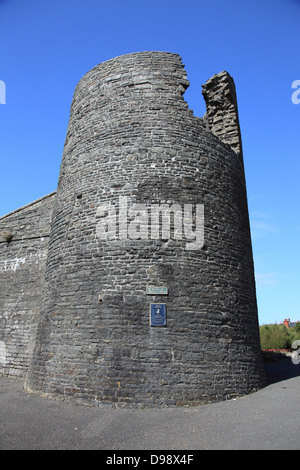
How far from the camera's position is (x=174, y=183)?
8375 mm

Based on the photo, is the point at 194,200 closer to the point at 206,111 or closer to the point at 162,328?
the point at 162,328

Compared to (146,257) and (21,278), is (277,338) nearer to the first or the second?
(146,257)

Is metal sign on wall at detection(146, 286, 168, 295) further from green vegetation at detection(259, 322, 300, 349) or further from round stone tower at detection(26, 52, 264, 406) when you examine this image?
green vegetation at detection(259, 322, 300, 349)

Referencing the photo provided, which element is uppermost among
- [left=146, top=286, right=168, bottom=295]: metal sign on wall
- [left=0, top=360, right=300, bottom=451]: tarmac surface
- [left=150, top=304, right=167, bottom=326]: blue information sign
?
[left=146, top=286, right=168, bottom=295]: metal sign on wall

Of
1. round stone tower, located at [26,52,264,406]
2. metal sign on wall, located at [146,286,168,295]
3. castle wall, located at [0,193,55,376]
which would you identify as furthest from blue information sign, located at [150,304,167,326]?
castle wall, located at [0,193,55,376]

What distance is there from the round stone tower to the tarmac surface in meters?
0.45

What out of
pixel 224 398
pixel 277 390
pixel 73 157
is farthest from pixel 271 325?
pixel 73 157

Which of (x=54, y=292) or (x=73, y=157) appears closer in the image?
(x=54, y=292)

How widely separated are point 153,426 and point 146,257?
3.52 m

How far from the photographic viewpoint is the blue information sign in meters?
7.10

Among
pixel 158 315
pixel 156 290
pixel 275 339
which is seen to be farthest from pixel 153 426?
pixel 275 339
